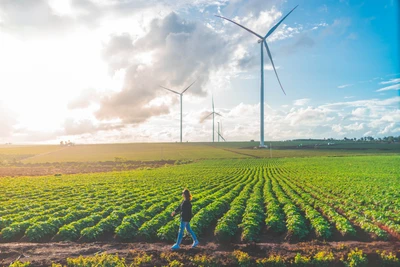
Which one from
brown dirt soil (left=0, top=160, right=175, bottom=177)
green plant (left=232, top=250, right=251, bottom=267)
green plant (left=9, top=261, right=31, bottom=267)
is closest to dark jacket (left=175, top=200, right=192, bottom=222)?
green plant (left=232, top=250, right=251, bottom=267)

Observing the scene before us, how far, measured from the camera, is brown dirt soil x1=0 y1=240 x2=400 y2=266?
1611 centimetres

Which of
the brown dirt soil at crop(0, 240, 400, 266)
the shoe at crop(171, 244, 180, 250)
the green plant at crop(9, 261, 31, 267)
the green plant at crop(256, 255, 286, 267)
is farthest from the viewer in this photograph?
the shoe at crop(171, 244, 180, 250)

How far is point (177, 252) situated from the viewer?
1675cm

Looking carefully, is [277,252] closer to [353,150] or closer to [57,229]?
[57,229]

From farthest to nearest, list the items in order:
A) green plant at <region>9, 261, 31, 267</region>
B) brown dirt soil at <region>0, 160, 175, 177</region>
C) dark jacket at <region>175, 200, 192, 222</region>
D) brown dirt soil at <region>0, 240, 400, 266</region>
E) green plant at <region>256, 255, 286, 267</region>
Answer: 1. brown dirt soil at <region>0, 160, 175, 177</region>
2. dark jacket at <region>175, 200, 192, 222</region>
3. brown dirt soil at <region>0, 240, 400, 266</region>
4. green plant at <region>256, 255, 286, 267</region>
5. green plant at <region>9, 261, 31, 267</region>

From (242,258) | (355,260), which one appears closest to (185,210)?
(242,258)

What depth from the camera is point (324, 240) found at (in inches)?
743

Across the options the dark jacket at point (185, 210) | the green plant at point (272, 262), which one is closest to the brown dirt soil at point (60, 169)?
the dark jacket at point (185, 210)

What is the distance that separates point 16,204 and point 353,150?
15206cm

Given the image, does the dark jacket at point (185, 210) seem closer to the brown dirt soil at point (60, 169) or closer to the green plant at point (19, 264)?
the green plant at point (19, 264)

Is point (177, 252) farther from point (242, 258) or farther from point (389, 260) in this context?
point (389, 260)

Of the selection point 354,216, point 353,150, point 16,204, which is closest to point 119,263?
point 354,216

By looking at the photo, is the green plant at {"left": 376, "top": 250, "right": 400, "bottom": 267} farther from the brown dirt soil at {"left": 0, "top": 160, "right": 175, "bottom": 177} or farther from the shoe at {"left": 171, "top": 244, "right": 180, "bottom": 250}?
the brown dirt soil at {"left": 0, "top": 160, "right": 175, "bottom": 177}

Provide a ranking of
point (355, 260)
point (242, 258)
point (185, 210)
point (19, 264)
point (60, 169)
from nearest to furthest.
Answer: point (19, 264), point (355, 260), point (242, 258), point (185, 210), point (60, 169)
